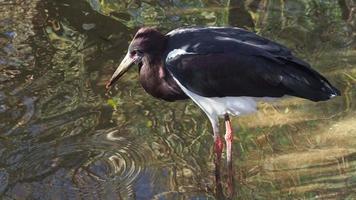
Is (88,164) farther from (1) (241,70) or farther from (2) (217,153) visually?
(1) (241,70)

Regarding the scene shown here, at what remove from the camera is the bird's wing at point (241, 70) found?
3.89 m

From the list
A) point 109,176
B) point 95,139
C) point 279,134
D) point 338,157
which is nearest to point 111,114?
point 95,139

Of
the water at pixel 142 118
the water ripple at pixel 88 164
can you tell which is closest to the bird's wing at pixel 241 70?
the water at pixel 142 118

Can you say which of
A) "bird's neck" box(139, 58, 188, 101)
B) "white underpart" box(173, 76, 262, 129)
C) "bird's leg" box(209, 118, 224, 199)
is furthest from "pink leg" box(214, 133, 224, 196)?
"bird's neck" box(139, 58, 188, 101)

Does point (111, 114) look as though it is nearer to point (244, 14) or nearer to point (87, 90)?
point (87, 90)

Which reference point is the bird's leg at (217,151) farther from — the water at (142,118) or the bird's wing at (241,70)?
the bird's wing at (241,70)

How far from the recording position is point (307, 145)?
14.5 feet

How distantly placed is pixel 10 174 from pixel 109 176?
0.58 m

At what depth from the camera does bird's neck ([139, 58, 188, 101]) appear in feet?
13.5

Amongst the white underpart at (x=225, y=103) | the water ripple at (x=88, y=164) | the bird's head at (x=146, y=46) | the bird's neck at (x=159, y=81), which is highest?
the bird's head at (x=146, y=46)

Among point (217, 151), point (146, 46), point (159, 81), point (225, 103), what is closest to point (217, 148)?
point (217, 151)

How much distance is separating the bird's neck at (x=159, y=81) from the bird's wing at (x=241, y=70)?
91 millimetres

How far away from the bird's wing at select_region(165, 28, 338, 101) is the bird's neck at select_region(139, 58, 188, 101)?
0.30ft

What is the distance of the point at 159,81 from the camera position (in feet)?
13.6
